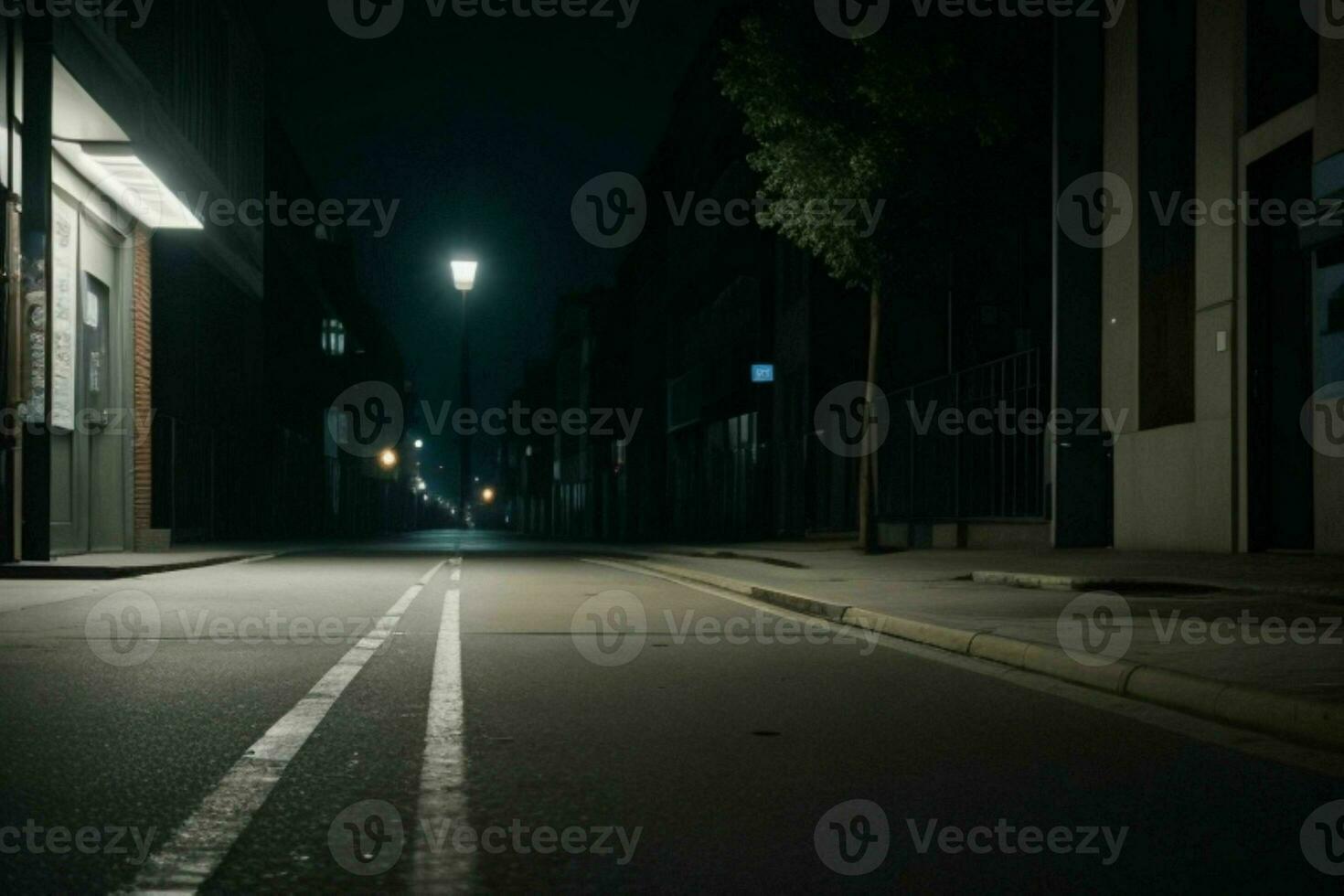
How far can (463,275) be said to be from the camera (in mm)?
31141

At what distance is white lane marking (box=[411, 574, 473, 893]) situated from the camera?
3.96 meters

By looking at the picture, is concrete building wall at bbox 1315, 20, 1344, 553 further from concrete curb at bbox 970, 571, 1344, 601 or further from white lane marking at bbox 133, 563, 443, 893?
white lane marking at bbox 133, 563, 443, 893

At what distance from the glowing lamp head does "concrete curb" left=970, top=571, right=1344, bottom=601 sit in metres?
17.2

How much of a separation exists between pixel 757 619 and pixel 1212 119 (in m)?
10.2

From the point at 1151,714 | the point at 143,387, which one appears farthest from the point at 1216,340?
the point at 143,387

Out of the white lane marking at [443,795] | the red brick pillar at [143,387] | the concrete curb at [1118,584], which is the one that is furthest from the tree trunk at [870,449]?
the white lane marking at [443,795]

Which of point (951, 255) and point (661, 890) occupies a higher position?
point (951, 255)

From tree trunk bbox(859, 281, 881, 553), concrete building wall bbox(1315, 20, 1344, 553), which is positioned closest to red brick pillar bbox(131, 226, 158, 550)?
tree trunk bbox(859, 281, 881, 553)

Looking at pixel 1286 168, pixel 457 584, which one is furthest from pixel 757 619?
pixel 1286 168

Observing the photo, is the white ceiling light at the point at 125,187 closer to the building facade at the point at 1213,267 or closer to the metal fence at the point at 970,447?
the metal fence at the point at 970,447

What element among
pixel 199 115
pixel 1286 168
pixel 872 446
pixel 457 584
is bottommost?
pixel 457 584

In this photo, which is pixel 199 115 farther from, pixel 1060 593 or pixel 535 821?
pixel 535 821

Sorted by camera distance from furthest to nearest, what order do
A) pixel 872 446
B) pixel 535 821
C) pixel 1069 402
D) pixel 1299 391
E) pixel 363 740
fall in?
pixel 872 446 < pixel 1069 402 < pixel 1299 391 < pixel 363 740 < pixel 535 821

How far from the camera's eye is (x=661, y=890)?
383cm
